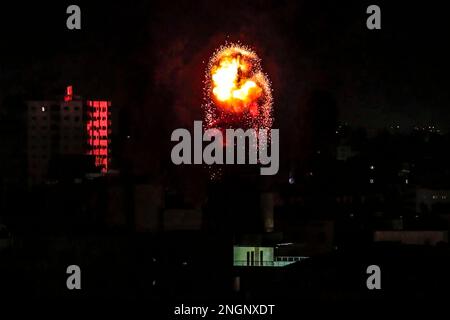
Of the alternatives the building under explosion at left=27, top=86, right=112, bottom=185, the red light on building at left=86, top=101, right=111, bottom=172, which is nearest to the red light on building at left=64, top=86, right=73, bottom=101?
the building under explosion at left=27, top=86, right=112, bottom=185

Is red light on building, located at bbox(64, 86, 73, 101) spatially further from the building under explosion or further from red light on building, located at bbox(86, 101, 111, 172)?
red light on building, located at bbox(86, 101, 111, 172)

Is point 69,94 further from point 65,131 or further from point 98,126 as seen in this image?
point 65,131

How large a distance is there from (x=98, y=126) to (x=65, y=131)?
80.3 inches

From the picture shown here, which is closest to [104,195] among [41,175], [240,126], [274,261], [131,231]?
[131,231]

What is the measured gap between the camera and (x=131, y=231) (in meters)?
14.3

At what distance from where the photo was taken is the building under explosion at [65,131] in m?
23.9

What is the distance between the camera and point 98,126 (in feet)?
81.3

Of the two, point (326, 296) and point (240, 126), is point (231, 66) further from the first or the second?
point (326, 296)

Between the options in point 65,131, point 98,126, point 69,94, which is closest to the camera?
point 69,94

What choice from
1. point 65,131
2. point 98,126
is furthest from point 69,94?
point 65,131

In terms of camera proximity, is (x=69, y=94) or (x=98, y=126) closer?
(x=69, y=94)

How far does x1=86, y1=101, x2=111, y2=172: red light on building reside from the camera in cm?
2433
